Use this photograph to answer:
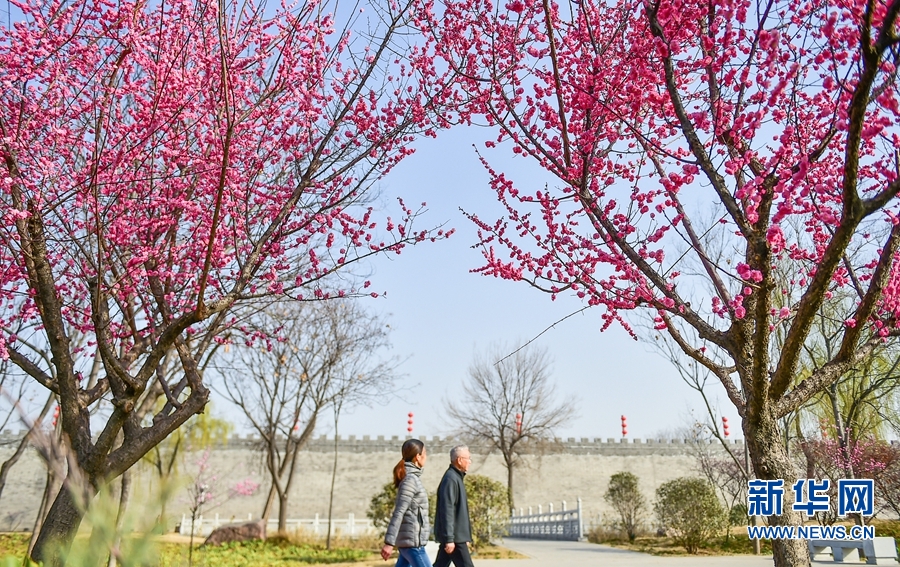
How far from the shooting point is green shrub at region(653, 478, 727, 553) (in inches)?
628

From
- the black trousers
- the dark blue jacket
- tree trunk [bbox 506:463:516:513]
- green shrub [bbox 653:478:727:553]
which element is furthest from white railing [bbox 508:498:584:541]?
the dark blue jacket

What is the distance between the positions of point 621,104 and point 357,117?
8.93 ft

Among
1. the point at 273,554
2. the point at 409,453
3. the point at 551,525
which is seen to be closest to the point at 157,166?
the point at 409,453

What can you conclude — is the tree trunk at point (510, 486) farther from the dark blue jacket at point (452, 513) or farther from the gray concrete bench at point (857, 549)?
the dark blue jacket at point (452, 513)

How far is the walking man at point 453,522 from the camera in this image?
598 cm

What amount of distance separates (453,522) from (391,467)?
32771 millimetres

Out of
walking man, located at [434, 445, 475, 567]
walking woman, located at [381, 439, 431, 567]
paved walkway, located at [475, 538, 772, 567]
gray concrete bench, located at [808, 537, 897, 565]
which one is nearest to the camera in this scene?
walking woman, located at [381, 439, 431, 567]

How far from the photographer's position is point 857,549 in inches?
460

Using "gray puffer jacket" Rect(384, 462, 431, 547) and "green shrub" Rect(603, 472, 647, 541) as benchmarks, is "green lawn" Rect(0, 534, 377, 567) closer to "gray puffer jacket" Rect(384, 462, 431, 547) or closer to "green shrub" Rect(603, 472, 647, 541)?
"gray puffer jacket" Rect(384, 462, 431, 547)

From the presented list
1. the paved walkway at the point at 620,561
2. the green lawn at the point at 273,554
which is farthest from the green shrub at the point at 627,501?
the green lawn at the point at 273,554

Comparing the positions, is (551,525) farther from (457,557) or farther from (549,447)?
(457,557)

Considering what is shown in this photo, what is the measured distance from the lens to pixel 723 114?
554 cm

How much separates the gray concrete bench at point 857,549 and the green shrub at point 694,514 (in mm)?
3493

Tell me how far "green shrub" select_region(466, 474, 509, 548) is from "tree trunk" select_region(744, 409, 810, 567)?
1089 centimetres
